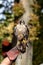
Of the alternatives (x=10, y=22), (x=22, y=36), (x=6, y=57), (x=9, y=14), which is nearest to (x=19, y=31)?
(x=22, y=36)

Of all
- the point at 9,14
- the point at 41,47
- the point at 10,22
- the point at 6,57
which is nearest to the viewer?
the point at 6,57

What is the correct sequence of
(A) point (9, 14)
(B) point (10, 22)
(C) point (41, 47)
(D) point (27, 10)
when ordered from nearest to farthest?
(D) point (27, 10)
(B) point (10, 22)
(A) point (9, 14)
(C) point (41, 47)

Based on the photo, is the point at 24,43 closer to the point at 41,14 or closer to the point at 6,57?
the point at 6,57

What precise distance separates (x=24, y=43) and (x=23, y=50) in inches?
1.3

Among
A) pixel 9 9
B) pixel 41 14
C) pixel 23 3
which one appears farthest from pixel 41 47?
pixel 23 3

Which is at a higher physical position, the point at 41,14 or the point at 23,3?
the point at 23,3

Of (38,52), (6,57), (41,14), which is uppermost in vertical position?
(6,57)

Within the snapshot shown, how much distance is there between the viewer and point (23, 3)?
321 centimetres

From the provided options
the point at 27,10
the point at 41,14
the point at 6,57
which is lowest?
the point at 41,14

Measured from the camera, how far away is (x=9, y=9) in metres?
4.07

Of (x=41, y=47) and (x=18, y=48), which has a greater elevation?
(x=18, y=48)

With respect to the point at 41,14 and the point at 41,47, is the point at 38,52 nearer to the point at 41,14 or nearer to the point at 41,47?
the point at 41,47

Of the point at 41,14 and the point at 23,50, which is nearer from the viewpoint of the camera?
the point at 23,50

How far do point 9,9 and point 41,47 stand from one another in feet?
2.59
